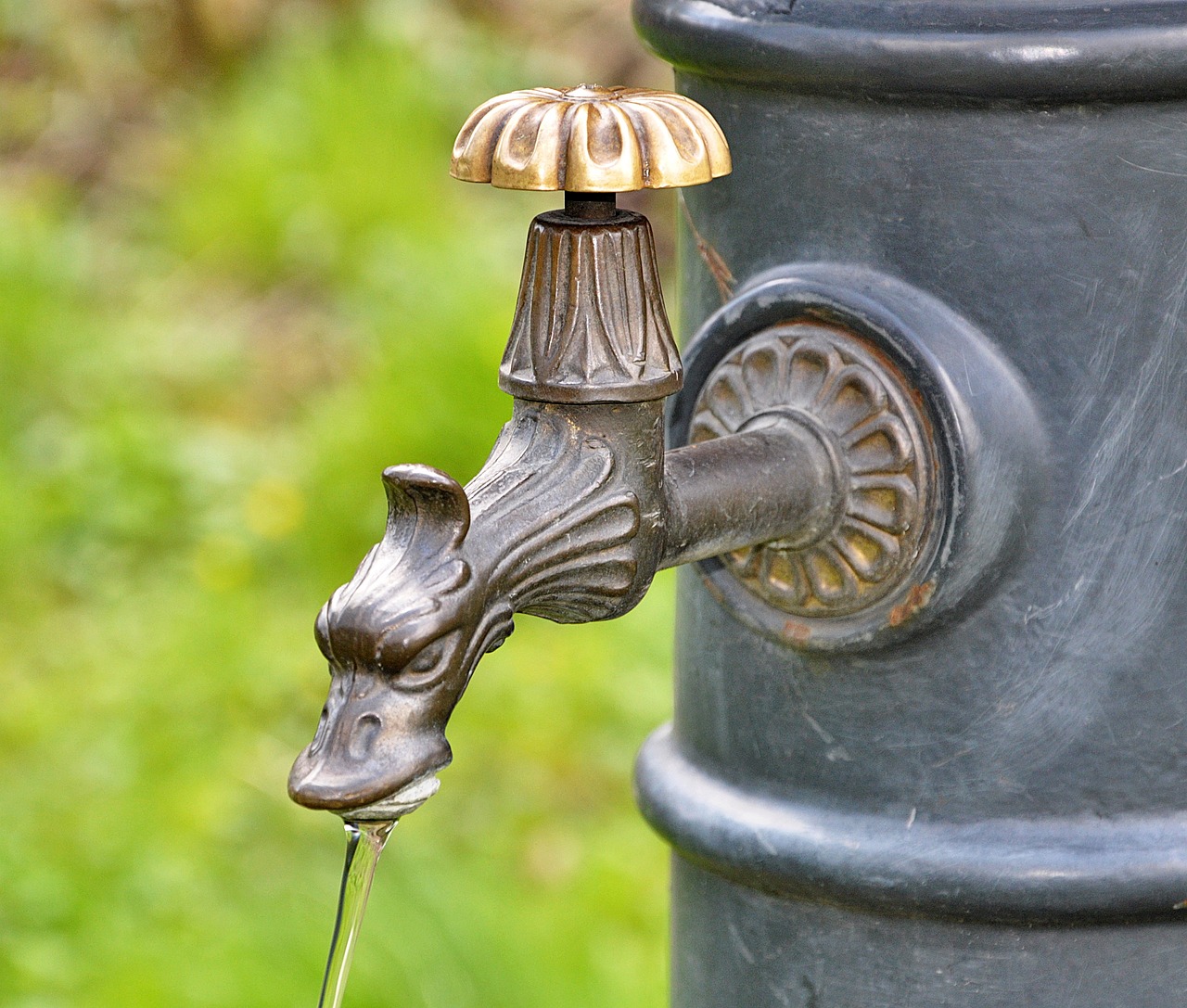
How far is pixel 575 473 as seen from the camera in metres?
0.87

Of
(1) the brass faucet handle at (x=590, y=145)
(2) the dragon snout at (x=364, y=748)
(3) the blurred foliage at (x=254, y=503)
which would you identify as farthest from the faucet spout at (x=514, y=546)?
(3) the blurred foliage at (x=254, y=503)

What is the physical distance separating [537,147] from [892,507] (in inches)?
10.5

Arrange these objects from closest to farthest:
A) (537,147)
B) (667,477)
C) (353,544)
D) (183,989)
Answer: (537,147)
(667,477)
(183,989)
(353,544)

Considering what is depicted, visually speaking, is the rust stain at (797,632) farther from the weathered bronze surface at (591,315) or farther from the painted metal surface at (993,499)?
the weathered bronze surface at (591,315)

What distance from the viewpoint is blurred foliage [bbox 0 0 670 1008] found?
2.00 metres

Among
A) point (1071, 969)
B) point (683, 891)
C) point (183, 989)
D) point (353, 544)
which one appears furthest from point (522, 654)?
point (1071, 969)

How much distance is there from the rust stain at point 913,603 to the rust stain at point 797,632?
53 millimetres

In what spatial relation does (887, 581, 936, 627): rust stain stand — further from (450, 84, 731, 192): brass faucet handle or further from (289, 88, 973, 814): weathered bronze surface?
(450, 84, 731, 192): brass faucet handle

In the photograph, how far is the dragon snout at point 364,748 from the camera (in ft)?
2.54

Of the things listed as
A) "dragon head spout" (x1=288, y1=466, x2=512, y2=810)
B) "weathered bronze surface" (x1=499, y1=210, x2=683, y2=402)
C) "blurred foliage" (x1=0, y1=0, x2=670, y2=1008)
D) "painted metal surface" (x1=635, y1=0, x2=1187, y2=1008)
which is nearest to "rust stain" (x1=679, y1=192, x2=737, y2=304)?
"painted metal surface" (x1=635, y1=0, x2=1187, y2=1008)

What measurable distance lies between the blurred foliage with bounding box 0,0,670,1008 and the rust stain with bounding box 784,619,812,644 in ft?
3.09

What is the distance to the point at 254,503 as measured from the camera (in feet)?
10.2

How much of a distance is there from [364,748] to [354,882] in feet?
0.57

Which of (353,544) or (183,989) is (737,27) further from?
(353,544)
